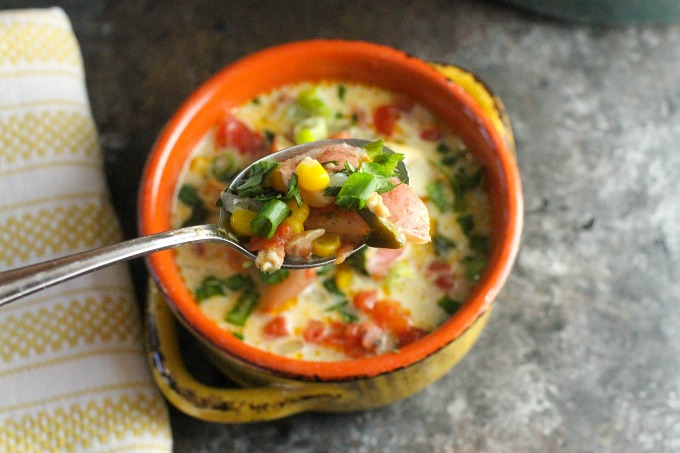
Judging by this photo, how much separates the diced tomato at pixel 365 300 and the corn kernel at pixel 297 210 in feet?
1.60

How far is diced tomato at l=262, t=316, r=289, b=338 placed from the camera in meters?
2.25

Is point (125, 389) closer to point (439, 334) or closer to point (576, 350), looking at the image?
point (439, 334)

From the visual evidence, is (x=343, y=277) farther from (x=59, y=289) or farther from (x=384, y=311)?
(x=59, y=289)

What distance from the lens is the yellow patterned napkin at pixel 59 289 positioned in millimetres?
2332

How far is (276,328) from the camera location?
2.26m

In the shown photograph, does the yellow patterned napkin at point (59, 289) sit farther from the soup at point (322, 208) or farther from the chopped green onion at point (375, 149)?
the chopped green onion at point (375, 149)

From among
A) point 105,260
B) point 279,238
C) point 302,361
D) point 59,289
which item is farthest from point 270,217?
point 59,289

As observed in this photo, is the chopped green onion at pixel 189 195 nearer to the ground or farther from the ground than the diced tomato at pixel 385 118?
nearer to the ground

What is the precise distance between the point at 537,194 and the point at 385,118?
0.68m

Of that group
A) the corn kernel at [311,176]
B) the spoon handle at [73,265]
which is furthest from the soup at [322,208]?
the spoon handle at [73,265]

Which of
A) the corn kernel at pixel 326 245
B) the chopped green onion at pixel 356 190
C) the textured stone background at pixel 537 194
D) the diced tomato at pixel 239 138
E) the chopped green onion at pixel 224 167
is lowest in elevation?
the textured stone background at pixel 537 194

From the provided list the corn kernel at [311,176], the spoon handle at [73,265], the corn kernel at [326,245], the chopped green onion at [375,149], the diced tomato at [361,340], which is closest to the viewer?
the spoon handle at [73,265]

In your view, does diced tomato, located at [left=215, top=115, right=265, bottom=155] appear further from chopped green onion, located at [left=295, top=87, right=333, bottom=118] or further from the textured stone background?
the textured stone background

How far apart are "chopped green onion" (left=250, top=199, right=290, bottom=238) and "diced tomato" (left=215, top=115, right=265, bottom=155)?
2.33 feet
